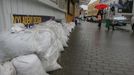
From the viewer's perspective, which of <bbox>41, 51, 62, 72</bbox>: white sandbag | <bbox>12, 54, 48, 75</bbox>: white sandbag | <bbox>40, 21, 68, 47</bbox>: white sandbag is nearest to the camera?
<bbox>12, 54, 48, 75</bbox>: white sandbag

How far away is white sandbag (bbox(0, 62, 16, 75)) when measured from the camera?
244 centimetres

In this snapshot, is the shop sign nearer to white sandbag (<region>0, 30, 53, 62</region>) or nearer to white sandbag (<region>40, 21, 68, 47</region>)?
white sandbag (<region>40, 21, 68, 47</region>)

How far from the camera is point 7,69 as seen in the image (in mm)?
2541

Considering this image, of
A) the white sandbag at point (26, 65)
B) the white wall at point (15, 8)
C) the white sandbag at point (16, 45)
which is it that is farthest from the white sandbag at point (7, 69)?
the white wall at point (15, 8)

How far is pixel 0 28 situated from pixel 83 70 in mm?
1883

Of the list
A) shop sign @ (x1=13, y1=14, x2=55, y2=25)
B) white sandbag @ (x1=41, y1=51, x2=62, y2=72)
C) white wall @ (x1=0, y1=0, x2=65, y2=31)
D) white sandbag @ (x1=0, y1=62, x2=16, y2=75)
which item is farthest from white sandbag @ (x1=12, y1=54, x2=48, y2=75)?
shop sign @ (x1=13, y1=14, x2=55, y2=25)

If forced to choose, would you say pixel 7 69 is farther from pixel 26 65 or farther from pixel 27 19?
pixel 27 19

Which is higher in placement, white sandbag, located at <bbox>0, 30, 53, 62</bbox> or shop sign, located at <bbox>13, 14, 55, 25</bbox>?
shop sign, located at <bbox>13, 14, 55, 25</bbox>

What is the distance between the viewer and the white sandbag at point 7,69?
96.2 inches

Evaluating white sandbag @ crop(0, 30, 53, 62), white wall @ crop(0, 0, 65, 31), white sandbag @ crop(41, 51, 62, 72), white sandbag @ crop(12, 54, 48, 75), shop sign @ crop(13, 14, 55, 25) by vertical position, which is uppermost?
white wall @ crop(0, 0, 65, 31)

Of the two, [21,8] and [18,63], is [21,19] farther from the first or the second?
[18,63]

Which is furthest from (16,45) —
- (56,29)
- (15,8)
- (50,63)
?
(56,29)

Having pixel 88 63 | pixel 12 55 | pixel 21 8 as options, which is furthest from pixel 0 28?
pixel 88 63

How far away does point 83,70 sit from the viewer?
4.33 m
